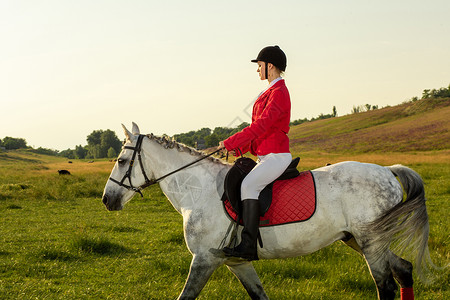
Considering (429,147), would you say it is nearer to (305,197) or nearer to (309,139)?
(309,139)

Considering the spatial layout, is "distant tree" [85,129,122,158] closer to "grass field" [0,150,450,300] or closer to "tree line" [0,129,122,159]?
"tree line" [0,129,122,159]

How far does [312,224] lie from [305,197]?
0.32m

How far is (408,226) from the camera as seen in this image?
15.3 ft

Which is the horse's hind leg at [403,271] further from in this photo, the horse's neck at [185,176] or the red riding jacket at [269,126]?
the horse's neck at [185,176]

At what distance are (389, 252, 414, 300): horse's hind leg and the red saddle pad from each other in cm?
112

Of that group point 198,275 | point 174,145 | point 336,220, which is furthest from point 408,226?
point 174,145

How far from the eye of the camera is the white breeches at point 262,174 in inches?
176

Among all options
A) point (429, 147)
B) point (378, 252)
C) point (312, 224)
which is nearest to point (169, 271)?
point (312, 224)

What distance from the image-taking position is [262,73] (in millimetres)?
4957

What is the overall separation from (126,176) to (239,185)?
147 centimetres

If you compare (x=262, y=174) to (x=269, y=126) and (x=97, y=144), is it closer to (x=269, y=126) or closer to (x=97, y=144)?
(x=269, y=126)

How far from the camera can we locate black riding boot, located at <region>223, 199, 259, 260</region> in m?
4.44

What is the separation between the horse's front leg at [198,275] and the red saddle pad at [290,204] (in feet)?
1.91

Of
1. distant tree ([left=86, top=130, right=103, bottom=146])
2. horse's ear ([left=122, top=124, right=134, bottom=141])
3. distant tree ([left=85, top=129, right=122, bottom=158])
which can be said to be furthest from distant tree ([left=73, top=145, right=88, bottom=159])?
horse's ear ([left=122, top=124, right=134, bottom=141])
